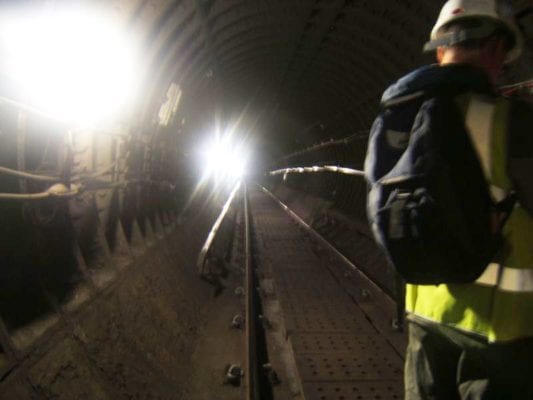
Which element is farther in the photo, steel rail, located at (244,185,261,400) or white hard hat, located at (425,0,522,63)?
steel rail, located at (244,185,261,400)

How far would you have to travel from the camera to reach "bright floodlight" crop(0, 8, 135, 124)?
2.85 metres

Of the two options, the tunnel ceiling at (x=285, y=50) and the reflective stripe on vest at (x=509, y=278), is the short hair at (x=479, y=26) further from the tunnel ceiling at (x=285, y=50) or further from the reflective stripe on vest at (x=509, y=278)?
the tunnel ceiling at (x=285, y=50)

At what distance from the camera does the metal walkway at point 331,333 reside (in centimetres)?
393

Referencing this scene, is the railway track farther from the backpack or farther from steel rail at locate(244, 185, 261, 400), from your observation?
the backpack

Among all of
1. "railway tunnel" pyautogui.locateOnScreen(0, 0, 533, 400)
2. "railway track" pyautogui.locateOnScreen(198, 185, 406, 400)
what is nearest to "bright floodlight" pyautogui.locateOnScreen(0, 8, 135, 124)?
"railway tunnel" pyautogui.locateOnScreen(0, 0, 533, 400)

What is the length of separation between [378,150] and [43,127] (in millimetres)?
2866

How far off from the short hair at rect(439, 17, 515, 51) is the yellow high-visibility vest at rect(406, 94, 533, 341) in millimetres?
222

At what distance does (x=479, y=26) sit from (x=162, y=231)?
20.2 feet

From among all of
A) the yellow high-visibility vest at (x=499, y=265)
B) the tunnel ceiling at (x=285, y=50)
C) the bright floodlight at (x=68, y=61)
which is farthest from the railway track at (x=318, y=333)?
the tunnel ceiling at (x=285, y=50)

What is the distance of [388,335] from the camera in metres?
5.07

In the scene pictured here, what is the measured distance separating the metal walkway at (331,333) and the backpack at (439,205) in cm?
260

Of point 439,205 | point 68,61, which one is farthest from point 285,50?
point 439,205

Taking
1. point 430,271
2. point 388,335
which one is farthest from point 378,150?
point 388,335

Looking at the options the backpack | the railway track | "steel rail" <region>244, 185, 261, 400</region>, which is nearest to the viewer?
the backpack
